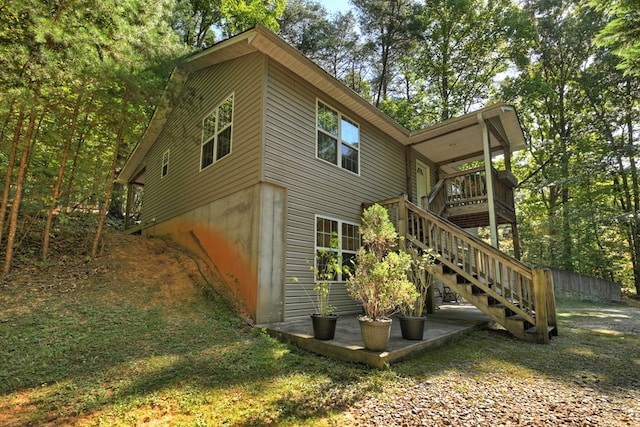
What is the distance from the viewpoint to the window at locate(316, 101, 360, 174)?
7.77 m

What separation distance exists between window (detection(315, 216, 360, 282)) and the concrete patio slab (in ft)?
4.49

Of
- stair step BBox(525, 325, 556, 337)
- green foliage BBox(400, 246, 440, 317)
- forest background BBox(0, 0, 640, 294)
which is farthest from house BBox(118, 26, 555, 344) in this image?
forest background BBox(0, 0, 640, 294)

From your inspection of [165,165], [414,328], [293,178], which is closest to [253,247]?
[293,178]

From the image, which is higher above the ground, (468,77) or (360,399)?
(468,77)

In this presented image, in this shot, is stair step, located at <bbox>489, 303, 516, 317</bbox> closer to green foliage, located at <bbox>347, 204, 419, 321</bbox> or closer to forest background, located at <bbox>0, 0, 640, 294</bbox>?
green foliage, located at <bbox>347, 204, 419, 321</bbox>

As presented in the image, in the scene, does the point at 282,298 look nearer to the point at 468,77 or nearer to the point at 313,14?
the point at 468,77

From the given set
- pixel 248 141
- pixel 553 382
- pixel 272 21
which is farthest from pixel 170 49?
pixel 272 21

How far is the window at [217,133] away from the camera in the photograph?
769cm

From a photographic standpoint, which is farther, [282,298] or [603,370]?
[282,298]

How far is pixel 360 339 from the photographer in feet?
15.5

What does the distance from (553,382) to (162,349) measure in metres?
4.69

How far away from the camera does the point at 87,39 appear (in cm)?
565

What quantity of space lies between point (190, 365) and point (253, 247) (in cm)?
253

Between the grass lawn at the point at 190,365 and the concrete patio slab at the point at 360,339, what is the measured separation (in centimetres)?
14
